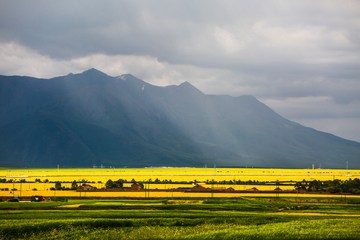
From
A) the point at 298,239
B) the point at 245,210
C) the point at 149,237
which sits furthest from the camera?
the point at 245,210

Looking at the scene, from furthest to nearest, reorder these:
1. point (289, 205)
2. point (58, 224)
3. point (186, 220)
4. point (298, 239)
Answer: point (289, 205), point (186, 220), point (58, 224), point (298, 239)

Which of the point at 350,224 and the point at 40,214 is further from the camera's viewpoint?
the point at 40,214

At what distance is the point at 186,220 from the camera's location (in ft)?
116

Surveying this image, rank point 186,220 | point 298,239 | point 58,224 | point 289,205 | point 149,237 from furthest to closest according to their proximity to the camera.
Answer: point 289,205
point 186,220
point 58,224
point 149,237
point 298,239

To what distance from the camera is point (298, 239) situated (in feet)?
79.9

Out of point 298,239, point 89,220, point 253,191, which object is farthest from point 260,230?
point 253,191

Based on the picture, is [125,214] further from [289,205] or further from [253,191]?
[253,191]

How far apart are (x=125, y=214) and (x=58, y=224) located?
927 centimetres

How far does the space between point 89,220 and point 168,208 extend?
53.0ft

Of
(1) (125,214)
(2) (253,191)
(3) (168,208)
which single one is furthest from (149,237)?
(2) (253,191)

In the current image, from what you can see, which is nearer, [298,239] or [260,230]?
[298,239]

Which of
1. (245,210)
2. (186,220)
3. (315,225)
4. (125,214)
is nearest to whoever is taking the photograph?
(315,225)

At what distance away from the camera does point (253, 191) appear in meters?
79.2

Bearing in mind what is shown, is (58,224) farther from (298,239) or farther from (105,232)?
(298,239)
